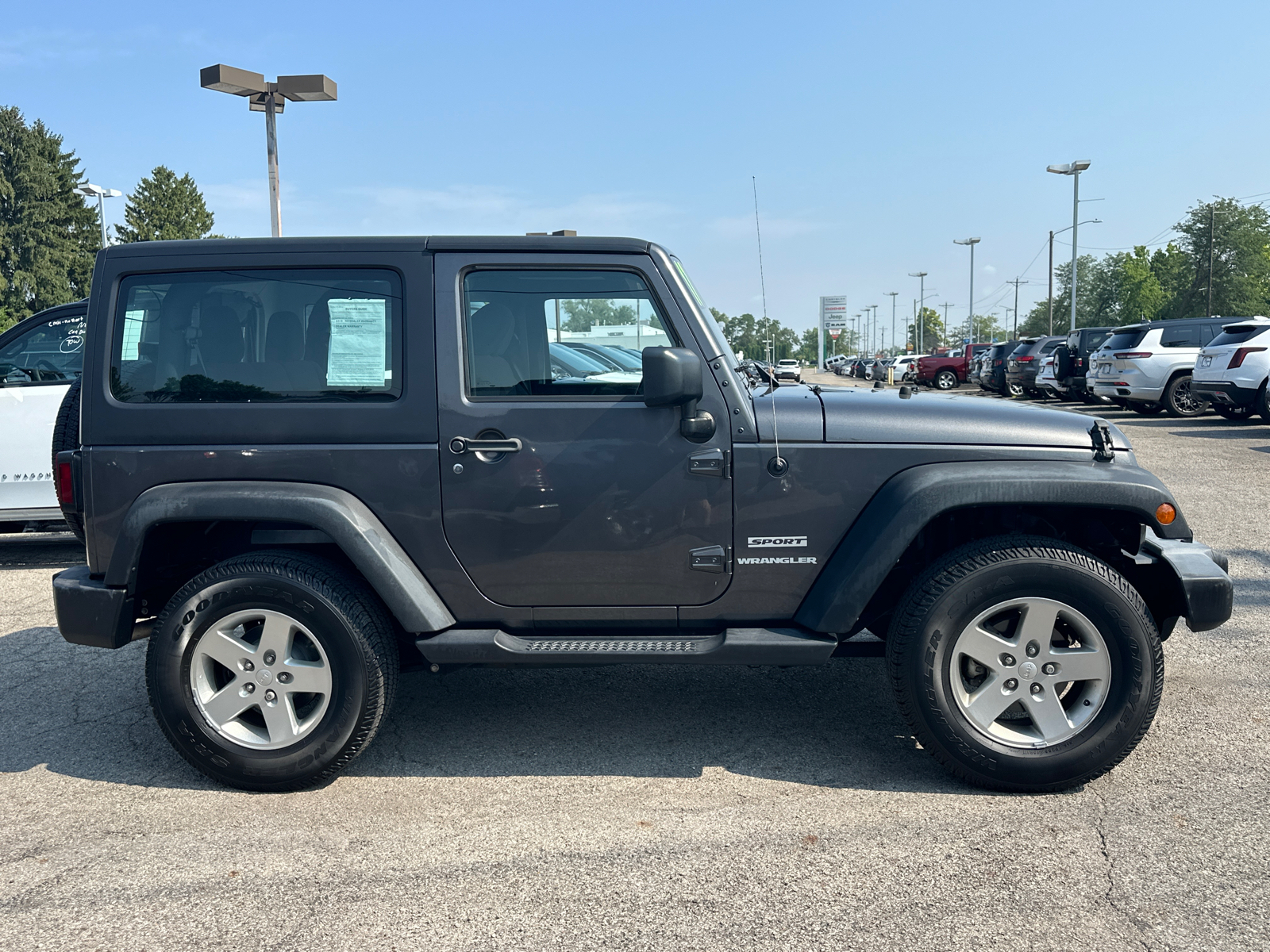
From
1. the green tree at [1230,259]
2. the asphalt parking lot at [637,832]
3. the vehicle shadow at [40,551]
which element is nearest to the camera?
the asphalt parking lot at [637,832]

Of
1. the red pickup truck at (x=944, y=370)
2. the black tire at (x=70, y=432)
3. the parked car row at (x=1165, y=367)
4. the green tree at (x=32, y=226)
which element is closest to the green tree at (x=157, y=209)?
the green tree at (x=32, y=226)

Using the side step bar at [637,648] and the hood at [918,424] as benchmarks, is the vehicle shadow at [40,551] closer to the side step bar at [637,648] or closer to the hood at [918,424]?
the side step bar at [637,648]

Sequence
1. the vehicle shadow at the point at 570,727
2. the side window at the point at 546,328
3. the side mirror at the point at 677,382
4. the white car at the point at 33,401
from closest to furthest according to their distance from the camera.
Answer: the side mirror at the point at 677,382 → the side window at the point at 546,328 → the vehicle shadow at the point at 570,727 → the white car at the point at 33,401

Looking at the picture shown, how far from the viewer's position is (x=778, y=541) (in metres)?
3.54

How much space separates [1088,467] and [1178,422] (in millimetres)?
15874

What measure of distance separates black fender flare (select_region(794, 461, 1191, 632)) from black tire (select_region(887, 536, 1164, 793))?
0.19 metres

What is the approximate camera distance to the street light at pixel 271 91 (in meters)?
11.3

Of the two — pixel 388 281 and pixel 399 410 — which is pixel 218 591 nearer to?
pixel 399 410

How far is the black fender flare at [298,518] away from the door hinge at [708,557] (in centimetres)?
95

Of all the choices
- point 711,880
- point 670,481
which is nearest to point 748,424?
point 670,481

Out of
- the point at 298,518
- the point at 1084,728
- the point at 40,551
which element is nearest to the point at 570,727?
the point at 298,518

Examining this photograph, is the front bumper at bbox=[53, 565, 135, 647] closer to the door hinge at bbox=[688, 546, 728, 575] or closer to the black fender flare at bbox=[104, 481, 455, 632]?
the black fender flare at bbox=[104, 481, 455, 632]

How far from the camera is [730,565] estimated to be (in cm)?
356

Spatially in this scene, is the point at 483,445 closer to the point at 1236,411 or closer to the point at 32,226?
the point at 1236,411
